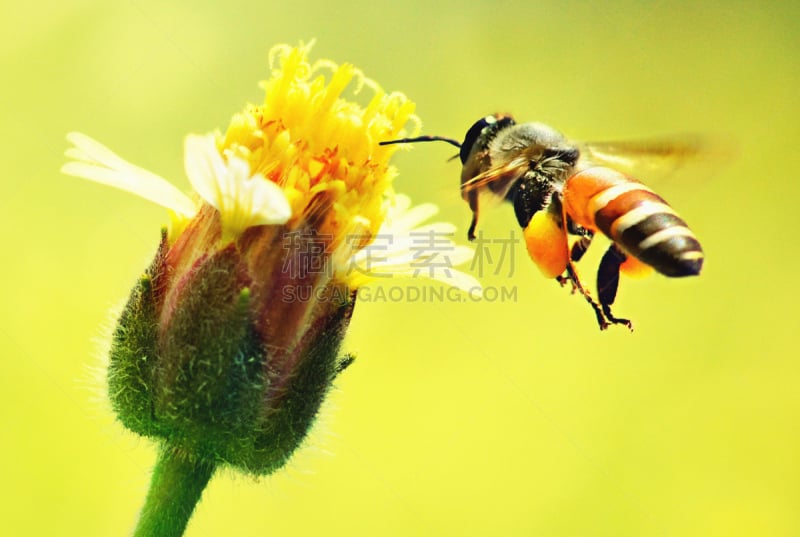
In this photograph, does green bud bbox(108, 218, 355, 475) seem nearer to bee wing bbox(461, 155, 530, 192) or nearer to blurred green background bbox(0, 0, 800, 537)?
bee wing bbox(461, 155, 530, 192)

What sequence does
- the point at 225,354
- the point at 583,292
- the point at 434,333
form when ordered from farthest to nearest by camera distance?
the point at 434,333
the point at 583,292
the point at 225,354

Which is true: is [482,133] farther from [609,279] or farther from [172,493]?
[172,493]

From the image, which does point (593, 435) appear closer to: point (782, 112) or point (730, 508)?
point (730, 508)

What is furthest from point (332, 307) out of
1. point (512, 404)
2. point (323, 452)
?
point (512, 404)

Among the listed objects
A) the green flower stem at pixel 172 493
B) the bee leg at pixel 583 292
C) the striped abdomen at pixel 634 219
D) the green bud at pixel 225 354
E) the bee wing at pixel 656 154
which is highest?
the bee wing at pixel 656 154

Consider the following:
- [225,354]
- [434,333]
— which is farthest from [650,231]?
[434,333]

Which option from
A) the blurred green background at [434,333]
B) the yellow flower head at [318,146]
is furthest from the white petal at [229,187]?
the blurred green background at [434,333]

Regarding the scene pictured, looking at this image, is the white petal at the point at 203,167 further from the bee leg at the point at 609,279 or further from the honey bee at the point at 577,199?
the bee leg at the point at 609,279
